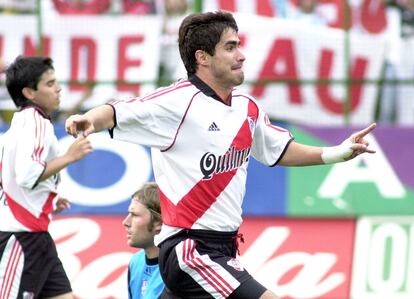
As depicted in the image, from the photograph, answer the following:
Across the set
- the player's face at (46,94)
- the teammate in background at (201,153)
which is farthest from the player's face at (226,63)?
the player's face at (46,94)

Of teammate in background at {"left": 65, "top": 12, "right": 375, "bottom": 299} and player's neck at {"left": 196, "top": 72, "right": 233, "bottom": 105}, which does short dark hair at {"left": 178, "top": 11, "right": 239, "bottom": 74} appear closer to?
teammate in background at {"left": 65, "top": 12, "right": 375, "bottom": 299}

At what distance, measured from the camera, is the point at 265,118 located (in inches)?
237

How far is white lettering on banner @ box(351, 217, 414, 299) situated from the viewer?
32.2 ft

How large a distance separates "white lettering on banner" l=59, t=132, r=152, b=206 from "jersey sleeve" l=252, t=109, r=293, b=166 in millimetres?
4118

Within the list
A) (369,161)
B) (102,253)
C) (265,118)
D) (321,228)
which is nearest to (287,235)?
(321,228)

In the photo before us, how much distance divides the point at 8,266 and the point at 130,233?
102cm

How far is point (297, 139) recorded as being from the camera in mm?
10195

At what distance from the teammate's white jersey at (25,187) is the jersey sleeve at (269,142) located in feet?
5.13

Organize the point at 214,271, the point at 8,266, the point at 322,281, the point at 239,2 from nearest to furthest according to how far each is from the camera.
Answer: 1. the point at 214,271
2. the point at 8,266
3. the point at 322,281
4. the point at 239,2

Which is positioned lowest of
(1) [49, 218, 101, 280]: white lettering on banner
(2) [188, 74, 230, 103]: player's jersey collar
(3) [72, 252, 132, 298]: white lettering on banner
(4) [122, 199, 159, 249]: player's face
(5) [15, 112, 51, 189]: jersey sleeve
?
(3) [72, 252, 132, 298]: white lettering on banner

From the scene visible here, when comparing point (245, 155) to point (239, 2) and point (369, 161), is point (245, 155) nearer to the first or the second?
point (369, 161)

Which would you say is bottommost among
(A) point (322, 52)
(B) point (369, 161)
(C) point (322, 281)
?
(C) point (322, 281)

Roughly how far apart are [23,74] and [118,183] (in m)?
2.96

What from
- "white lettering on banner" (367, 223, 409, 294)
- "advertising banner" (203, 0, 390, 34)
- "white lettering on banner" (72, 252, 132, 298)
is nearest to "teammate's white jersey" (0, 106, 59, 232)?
"white lettering on banner" (72, 252, 132, 298)
